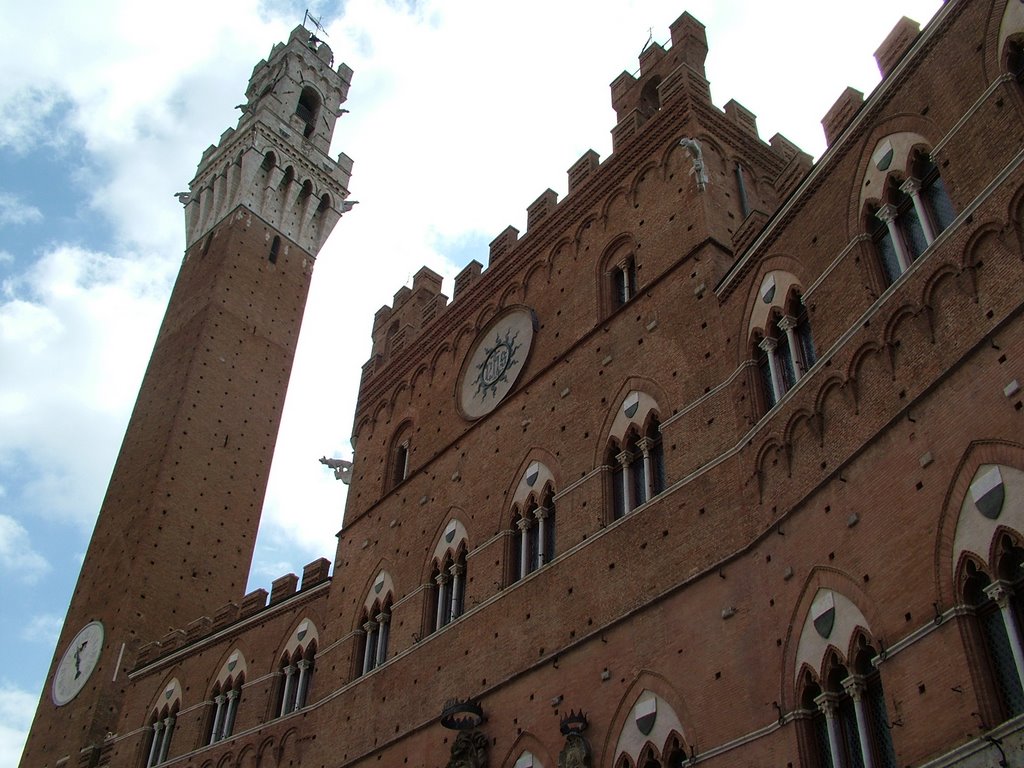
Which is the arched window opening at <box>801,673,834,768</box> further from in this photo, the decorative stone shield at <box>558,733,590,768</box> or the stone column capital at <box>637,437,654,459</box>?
the stone column capital at <box>637,437,654,459</box>

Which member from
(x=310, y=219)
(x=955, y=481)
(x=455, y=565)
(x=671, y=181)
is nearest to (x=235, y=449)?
(x=310, y=219)

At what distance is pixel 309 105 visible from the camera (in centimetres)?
3806

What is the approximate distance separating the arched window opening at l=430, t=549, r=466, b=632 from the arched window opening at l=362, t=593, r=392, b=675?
107cm

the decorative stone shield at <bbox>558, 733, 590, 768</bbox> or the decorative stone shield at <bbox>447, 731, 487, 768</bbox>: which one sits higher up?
the decorative stone shield at <bbox>447, 731, 487, 768</bbox>

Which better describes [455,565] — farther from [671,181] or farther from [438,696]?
[671,181]

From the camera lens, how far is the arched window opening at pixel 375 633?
15085 millimetres

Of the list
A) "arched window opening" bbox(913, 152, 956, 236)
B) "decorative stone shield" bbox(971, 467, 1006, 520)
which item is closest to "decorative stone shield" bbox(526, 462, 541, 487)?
"arched window opening" bbox(913, 152, 956, 236)

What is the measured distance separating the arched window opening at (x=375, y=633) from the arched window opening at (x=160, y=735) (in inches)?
218

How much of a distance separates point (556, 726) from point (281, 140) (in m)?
27.3

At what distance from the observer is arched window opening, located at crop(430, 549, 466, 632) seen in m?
13.9

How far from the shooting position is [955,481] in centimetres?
754

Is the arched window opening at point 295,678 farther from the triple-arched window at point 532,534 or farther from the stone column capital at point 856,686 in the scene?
the stone column capital at point 856,686

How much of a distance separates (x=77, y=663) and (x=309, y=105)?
70.4 ft

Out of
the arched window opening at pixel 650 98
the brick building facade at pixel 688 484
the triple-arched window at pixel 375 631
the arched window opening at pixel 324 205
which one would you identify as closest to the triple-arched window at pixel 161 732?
the brick building facade at pixel 688 484
